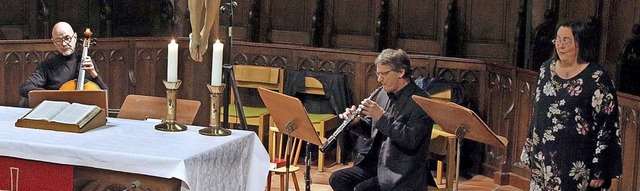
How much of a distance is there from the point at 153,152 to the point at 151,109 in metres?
1.22

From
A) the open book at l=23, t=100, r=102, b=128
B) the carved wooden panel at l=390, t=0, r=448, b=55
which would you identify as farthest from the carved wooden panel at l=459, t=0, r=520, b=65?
the open book at l=23, t=100, r=102, b=128

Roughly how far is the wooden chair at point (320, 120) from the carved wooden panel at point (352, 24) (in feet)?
3.07

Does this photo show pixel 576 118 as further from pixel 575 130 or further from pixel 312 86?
pixel 312 86

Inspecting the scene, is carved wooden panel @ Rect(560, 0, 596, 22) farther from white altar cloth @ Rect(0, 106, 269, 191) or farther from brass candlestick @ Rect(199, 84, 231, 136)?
brass candlestick @ Rect(199, 84, 231, 136)

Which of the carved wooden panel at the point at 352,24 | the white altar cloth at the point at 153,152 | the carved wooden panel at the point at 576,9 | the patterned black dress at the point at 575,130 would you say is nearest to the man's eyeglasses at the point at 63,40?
the white altar cloth at the point at 153,152

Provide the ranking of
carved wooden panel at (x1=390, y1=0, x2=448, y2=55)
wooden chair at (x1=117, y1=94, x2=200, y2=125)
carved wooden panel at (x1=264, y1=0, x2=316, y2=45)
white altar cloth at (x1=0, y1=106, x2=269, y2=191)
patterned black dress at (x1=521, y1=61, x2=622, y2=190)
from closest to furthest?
white altar cloth at (x1=0, y1=106, x2=269, y2=191), patterned black dress at (x1=521, y1=61, x2=622, y2=190), wooden chair at (x1=117, y1=94, x2=200, y2=125), carved wooden panel at (x1=390, y1=0, x2=448, y2=55), carved wooden panel at (x1=264, y1=0, x2=316, y2=45)

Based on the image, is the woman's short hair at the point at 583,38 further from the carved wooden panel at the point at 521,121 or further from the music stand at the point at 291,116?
the carved wooden panel at the point at 521,121

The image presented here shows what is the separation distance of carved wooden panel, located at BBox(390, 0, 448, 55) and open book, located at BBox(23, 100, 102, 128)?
4.47 meters

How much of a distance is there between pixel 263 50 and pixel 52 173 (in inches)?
170

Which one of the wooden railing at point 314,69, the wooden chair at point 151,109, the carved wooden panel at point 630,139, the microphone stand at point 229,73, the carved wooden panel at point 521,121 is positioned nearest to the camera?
the wooden chair at point 151,109

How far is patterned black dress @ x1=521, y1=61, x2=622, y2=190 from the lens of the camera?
443 cm

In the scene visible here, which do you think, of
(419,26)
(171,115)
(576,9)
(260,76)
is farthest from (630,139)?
(260,76)

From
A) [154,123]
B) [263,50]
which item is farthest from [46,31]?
[154,123]

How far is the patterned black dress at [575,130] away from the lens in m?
4.43
